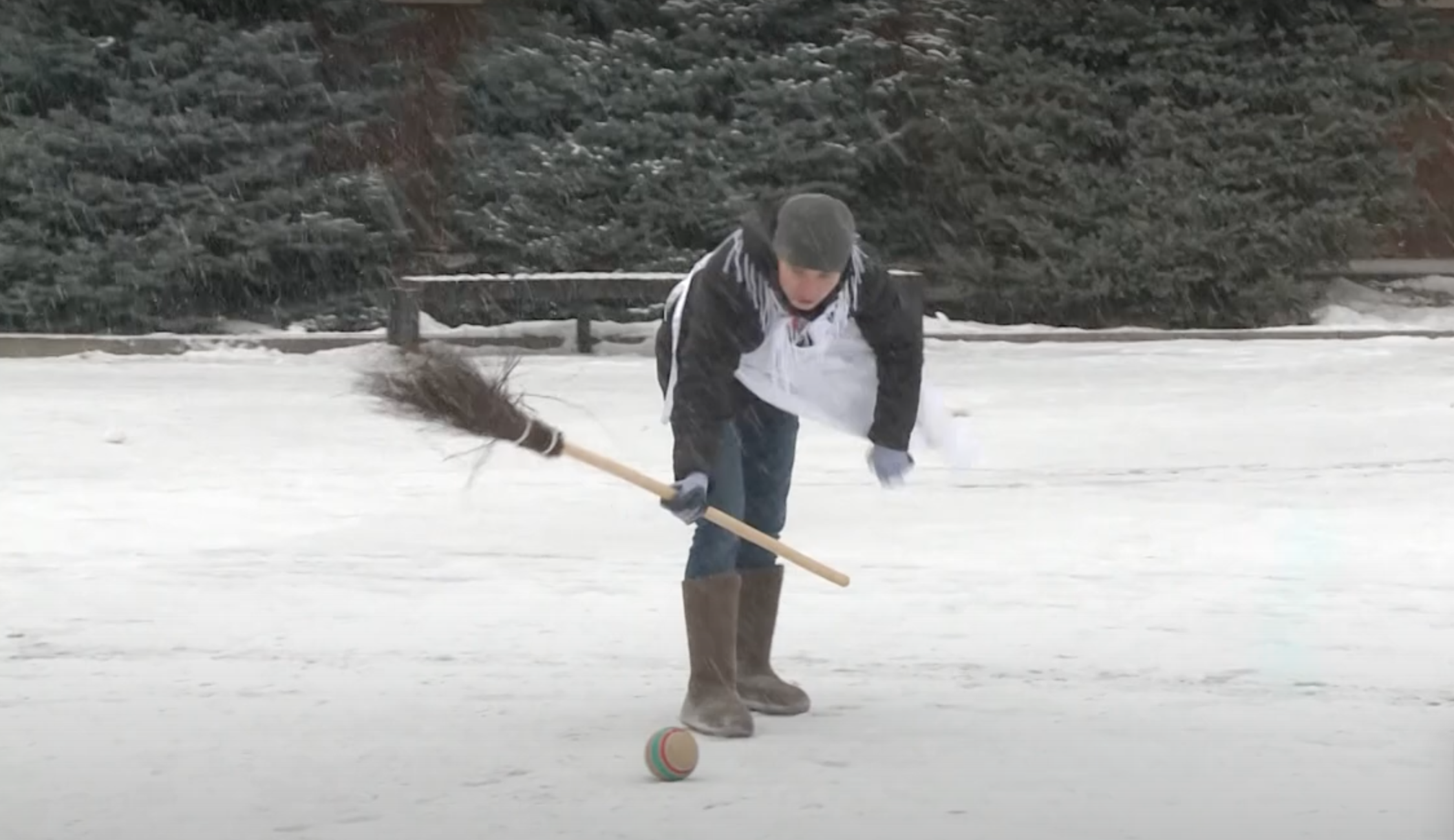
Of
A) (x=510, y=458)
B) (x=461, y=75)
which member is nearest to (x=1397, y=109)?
(x=461, y=75)

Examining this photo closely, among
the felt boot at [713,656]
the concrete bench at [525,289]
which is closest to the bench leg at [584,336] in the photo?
the concrete bench at [525,289]

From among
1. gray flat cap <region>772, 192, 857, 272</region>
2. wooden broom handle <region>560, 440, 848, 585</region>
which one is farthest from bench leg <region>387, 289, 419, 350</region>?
gray flat cap <region>772, 192, 857, 272</region>

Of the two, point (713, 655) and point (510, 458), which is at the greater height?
point (713, 655)

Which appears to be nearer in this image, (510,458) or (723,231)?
(510,458)

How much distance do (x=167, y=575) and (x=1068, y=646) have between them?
320cm

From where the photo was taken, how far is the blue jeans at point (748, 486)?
5.27 m

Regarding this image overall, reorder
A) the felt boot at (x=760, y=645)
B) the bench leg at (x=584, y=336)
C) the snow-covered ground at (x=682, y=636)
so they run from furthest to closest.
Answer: the bench leg at (x=584, y=336), the felt boot at (x=760, y=645), the snow-covered ground at (x=682, y=636)

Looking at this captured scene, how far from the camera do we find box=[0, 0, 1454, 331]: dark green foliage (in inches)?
614

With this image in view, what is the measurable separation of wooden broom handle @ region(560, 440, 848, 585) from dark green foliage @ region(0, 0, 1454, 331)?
10630mm

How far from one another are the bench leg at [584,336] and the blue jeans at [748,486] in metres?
9.38

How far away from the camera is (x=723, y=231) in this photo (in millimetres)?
15953

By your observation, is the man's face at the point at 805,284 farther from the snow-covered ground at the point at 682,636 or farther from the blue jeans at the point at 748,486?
the snow-covered ground at the point at 682,636

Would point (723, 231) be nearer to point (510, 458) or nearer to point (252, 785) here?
point (510, 458)

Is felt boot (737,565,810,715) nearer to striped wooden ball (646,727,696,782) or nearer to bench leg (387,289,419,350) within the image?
striped wooden ball (646,727,696,782)
